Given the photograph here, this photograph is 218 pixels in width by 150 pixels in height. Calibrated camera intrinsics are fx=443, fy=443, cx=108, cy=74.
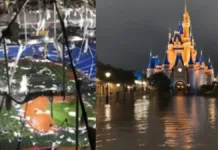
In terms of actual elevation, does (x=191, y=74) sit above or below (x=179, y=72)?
below

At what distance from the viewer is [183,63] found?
158ft

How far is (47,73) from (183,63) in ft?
154

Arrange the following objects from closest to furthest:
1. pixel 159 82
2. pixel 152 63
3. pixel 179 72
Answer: pixel 159 82, pixel 179 72, pixel 152 63

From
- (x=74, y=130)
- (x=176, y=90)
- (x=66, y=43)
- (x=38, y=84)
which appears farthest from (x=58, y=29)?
(x=176, y=90)

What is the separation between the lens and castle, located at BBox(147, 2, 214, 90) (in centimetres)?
4691

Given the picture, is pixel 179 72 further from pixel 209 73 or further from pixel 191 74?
pixel 209 73

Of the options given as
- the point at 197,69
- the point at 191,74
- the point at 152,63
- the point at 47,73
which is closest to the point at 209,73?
the point at 197,69

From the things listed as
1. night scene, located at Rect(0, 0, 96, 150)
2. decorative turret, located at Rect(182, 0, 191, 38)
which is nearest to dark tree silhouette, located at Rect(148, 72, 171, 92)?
decorative turret, located at Rect(182, 0, 191, 38)

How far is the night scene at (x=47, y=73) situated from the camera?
179 centimetres

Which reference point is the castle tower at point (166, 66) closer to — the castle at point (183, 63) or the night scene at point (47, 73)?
the castle at point (183, 63)

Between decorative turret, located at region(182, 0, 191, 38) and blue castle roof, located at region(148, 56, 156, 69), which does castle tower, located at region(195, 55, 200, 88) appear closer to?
decorative turret, located at region(182, 0, 191, 38)

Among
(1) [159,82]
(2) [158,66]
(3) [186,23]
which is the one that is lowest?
(1) [159,82]

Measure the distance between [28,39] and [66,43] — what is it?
154 mm

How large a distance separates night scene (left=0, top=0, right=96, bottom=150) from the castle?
142 ft
